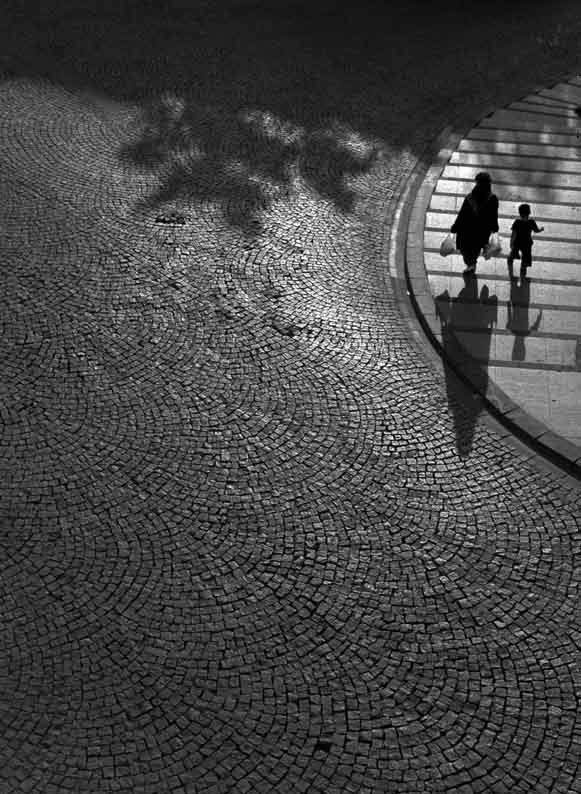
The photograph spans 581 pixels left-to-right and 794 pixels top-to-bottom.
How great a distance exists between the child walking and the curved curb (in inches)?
44.3

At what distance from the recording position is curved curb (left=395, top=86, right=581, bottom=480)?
992 cm

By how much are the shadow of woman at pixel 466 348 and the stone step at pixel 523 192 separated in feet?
7.79

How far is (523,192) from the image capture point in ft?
47.5

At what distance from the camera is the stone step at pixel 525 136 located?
51.9 ft

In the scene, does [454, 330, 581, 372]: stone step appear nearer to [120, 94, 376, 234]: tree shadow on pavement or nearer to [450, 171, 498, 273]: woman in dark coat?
[450, 171, 498, 273]: woman in dark coat

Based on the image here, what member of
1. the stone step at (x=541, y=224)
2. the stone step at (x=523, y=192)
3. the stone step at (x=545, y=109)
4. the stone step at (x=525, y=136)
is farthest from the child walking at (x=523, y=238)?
the stone step at (x=545, y=109)

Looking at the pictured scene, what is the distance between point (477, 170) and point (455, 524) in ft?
24.9

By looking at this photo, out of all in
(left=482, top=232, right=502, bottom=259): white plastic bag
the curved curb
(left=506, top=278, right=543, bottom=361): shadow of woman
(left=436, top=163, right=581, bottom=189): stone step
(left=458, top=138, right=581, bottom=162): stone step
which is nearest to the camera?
the curved curb

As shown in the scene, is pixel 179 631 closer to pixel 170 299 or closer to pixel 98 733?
pixel 98 733

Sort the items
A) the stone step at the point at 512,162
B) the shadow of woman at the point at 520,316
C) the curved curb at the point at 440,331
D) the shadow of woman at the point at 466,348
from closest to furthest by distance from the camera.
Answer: the curved curb at the point at 440,331
the shadow of woman at the point at 466,348
the shadow of woman at the point at 520,316
the stone step at the point at 512,162

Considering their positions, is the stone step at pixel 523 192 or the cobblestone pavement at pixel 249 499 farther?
the stone step at pixel 523 192

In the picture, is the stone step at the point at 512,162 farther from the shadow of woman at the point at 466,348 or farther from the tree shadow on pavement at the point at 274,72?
the shadow of woman at the point at 466,348

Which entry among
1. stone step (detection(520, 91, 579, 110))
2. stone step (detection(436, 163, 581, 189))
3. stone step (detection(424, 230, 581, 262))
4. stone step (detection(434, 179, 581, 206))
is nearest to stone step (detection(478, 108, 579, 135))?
stone step (detection(520, 91, 579, 110))

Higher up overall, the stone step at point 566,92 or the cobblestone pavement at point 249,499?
the stone step at point 566,92
